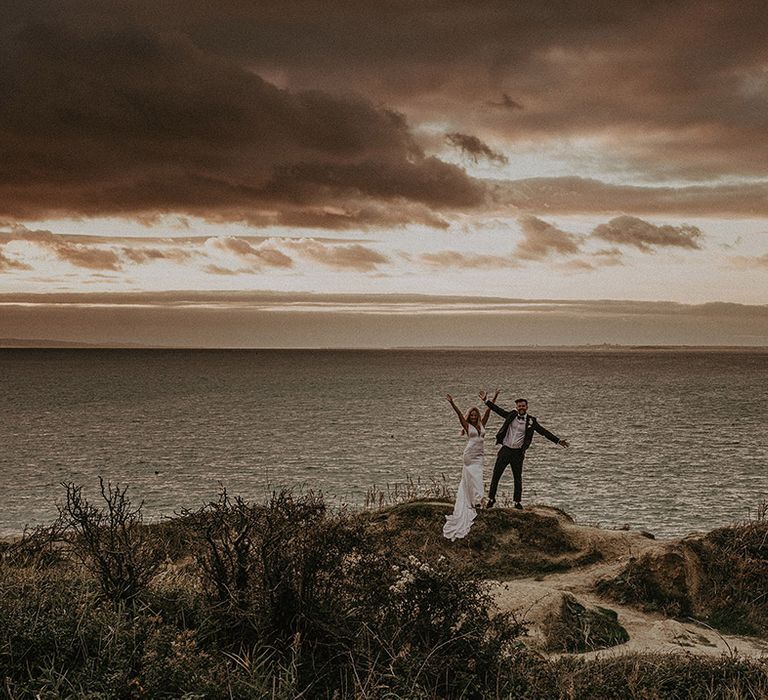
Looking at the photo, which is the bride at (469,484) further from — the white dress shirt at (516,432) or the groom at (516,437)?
the white dress shirt at (516,432)

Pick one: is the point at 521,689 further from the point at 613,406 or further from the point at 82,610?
the point at 613,406

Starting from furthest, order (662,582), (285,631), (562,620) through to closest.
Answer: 1. (662,582)
2. (562,620)
3. (285,631)

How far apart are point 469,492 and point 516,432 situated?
2.41 m

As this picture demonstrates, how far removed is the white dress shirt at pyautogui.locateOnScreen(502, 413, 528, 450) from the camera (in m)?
18.0

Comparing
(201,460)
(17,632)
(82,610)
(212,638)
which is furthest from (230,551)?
(201,460)

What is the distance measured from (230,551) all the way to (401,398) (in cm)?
9807

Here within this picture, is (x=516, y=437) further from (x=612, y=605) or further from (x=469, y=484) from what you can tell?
(x=612, y=605)

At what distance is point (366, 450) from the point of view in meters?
51.7

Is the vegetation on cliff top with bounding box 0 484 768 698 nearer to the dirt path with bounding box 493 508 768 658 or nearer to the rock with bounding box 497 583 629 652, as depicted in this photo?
the dirt path with bounding box 493 508 768 658

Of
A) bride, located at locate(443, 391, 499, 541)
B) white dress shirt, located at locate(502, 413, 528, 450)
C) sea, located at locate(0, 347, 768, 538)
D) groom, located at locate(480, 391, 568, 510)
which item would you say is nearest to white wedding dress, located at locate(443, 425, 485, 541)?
bride, located at locate(443, 391, 499, 541)

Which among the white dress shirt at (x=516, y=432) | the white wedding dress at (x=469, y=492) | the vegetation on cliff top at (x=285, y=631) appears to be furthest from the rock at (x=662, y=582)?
the vegetation on cliff top at (x=285, y=631)

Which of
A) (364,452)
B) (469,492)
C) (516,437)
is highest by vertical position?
(516,437)

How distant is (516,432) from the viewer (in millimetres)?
18141

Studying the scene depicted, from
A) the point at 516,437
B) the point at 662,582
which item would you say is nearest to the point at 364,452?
the point at 516,437
